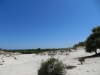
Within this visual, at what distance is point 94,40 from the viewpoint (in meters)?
25.6

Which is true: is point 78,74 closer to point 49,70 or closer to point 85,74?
point 85,74

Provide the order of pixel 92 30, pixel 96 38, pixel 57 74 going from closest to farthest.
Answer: pixel 57 74 < pixel 96 38 < pixel 92 30

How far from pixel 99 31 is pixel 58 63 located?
19496 mm

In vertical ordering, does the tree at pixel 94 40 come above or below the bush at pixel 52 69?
above

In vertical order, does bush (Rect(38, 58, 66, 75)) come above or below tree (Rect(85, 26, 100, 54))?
below

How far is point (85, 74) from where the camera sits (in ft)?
32.9

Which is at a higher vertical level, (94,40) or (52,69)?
(94,40)

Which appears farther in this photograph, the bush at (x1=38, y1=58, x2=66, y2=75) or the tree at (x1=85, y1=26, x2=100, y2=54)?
the tree at (x1=85, y1=26, x2=100, y2=54)

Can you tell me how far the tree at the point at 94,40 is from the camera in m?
25.1

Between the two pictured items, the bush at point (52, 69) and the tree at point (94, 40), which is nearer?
the bush at point (52, 69)

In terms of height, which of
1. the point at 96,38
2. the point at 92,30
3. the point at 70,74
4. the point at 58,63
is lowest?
the point at 70,74

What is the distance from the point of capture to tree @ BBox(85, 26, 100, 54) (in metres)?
25.1

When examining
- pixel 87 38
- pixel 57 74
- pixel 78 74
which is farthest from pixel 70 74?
pixel 87 38

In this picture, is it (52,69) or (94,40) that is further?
(94,40)
